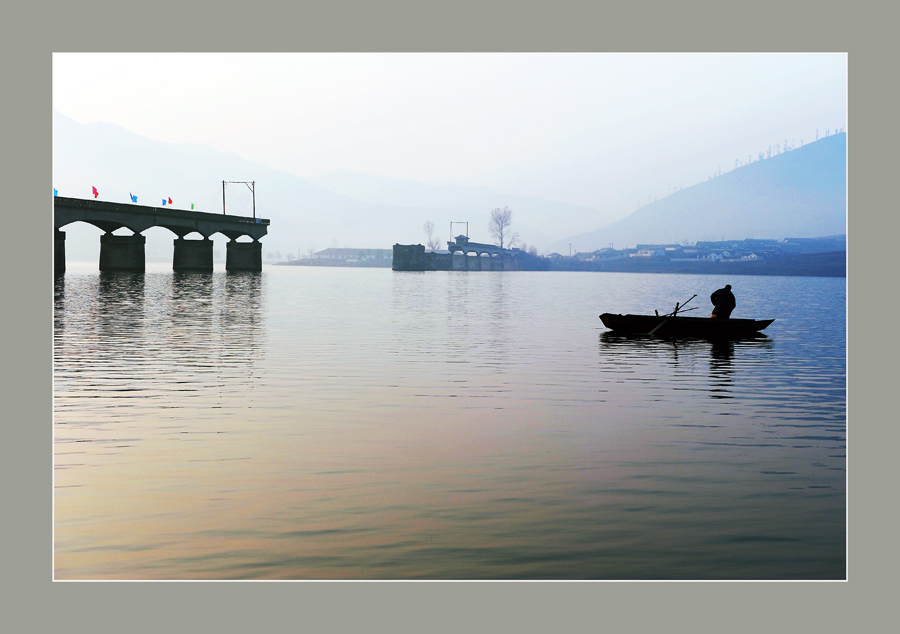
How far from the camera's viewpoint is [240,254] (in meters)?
188

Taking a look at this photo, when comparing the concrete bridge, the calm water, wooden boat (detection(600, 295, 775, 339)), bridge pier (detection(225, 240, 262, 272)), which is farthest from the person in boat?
bridge pier (detection(225, 240, 262, 272))

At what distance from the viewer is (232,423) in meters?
19.2

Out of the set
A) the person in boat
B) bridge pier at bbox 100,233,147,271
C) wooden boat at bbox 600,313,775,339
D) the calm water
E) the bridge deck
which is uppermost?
the bridge deck

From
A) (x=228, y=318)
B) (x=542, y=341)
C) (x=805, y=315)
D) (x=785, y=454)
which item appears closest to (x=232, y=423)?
(x=785, y=454)

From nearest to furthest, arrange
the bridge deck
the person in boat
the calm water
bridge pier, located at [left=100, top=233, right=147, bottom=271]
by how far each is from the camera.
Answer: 1. the calm water
2. the person in boat
3. the bridge deck
4. bridge pier, located at [left=100, top=233, right=147, bottom=271]

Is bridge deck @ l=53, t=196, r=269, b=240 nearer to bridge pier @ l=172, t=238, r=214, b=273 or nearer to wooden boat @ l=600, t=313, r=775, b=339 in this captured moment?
bridge pier @ l=172, t=238, r=214, b=273

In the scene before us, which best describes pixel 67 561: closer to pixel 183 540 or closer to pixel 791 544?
pixel 183 540

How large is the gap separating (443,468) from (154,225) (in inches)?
5626

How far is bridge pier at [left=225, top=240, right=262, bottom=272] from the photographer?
187000mm

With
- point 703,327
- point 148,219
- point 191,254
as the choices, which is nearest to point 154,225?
point 148,219

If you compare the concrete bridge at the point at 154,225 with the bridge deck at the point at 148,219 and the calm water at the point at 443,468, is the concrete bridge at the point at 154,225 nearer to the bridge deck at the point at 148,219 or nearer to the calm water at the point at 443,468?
the bridge deck at the point at 148,219

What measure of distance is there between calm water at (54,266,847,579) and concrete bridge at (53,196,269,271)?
334ft

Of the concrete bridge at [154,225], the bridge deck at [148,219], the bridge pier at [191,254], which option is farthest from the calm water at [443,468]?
the bridge pier at [191,254]

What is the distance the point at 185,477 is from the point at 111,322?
36.0m
